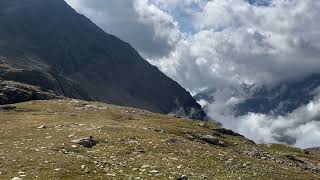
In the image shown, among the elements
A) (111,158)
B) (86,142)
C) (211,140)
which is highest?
(211,140)

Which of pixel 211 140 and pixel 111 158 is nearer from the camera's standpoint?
pixel 111 158

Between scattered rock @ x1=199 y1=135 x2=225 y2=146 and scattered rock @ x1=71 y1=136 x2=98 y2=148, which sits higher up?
scattered rock @ x1=199 y1=135 x2=225 y2=146

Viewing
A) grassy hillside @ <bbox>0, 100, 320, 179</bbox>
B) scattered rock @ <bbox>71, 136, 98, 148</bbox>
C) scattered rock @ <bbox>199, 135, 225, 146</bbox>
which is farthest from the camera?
→ scattered rock @ <bbox>199, 135, 225, 146</bbox>

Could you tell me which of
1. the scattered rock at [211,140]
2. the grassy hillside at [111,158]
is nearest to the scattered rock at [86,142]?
the grassy hillside at [111,158]

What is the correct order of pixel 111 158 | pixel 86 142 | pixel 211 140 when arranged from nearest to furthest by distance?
pixel 111 158 → pixel 86 142 → pixel 211 140

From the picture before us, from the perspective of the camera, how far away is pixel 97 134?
66500mm

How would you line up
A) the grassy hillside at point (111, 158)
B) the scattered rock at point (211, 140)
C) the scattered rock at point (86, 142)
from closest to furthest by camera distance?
the grassy hillside at point (111, 158)
the scattered rock at point (86, 142)
the scattered rock at point (211, 140)

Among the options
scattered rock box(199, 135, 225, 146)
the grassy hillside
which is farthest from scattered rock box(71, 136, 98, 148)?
scattered rock box(199, 135, 225, 146)

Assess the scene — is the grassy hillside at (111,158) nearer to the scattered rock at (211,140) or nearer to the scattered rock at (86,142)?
the scattered rock at (86,142)

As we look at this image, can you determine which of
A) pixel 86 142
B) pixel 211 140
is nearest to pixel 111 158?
pixel 86 142

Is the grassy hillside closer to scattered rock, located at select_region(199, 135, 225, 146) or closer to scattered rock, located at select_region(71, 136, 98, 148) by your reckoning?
scattered rock, located at select_region(71, 136, 98, 148)

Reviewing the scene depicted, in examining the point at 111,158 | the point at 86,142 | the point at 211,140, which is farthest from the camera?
the point at 211,140

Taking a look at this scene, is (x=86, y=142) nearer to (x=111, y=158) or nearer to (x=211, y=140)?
(x=111, y=158)

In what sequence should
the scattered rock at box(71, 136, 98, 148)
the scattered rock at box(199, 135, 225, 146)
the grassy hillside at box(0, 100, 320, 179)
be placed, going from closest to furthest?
1. the grassy hillside at box(0, 100, 320, 179)
2. the scattered rock at box(71, 136, 98, 148)
3. the scattered rock at box(199, 135, 225, 146)
